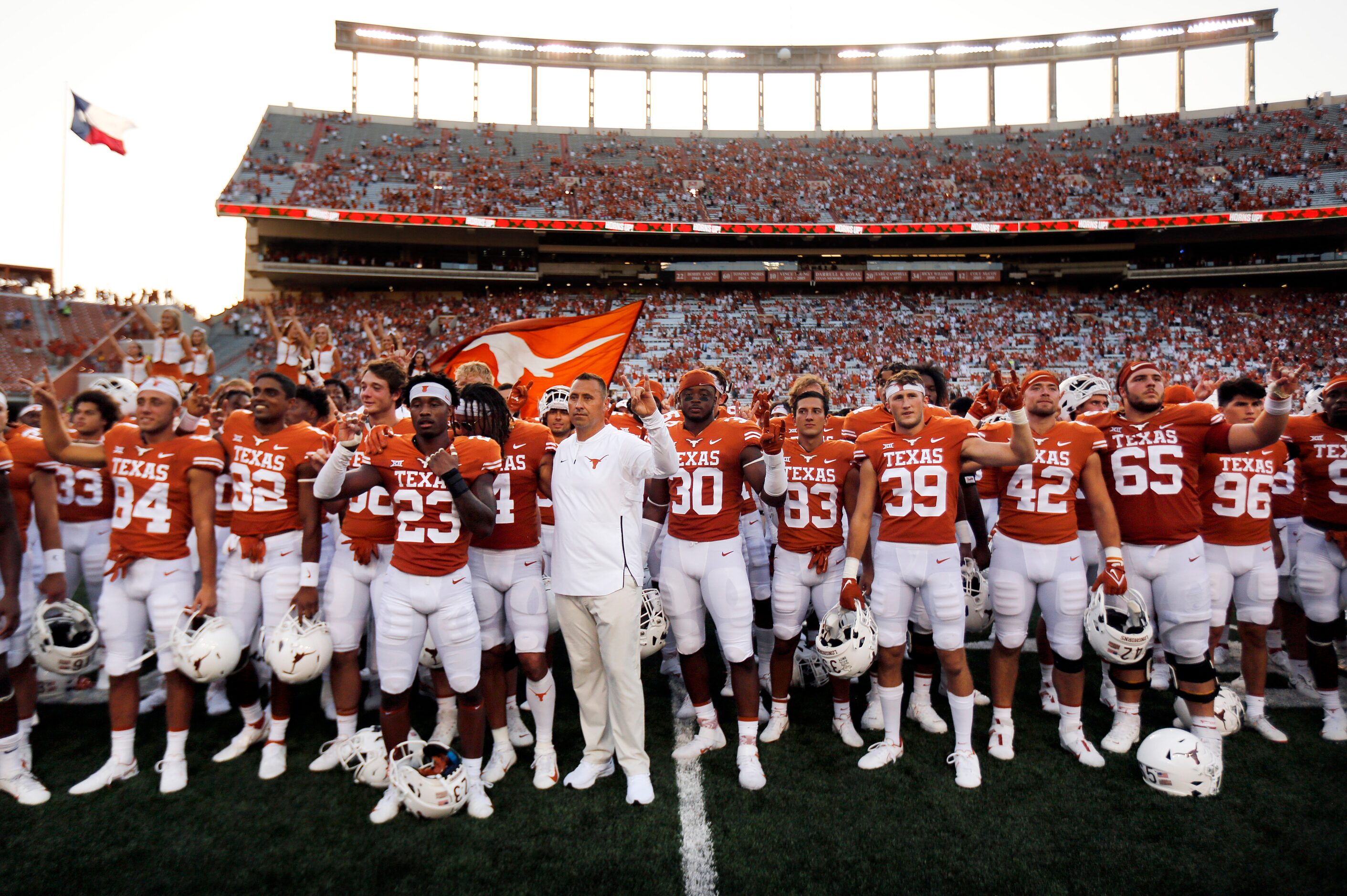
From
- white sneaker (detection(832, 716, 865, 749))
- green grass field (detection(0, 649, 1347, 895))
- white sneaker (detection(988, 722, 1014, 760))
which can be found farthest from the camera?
white sneaker (detection(832, 716, 865, 749))

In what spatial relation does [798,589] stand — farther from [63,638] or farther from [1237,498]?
[63,638]

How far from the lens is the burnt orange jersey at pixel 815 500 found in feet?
15.6

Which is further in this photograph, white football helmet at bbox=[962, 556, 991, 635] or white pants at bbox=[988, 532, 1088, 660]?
white football helmet at bbox=[962, 556, 991, 635]

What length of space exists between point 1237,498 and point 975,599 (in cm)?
Result: 186

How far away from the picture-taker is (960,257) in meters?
30.5

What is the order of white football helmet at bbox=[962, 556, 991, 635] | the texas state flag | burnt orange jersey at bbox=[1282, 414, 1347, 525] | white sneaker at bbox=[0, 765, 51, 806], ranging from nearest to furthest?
white sneaker at bbox=[0, 765, 51, 806]
burnt orange jersey at bbox=[1282, 414, 1347, 525]
white football helmet at bbox=[962, 556, 991, 635]
the texas state flag

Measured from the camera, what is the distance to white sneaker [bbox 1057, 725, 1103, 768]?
438cm

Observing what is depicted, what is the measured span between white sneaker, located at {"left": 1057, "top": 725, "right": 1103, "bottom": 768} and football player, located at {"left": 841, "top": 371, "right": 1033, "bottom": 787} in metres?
0.70

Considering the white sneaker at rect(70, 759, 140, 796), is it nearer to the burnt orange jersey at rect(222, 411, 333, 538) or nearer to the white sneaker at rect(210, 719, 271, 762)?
the white sneaker at rect(210, 719, 271, 762)

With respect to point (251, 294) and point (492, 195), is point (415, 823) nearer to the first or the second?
point (492, 195)

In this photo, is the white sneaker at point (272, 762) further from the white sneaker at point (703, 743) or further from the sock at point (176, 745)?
the white sneaker at point (703, 743)

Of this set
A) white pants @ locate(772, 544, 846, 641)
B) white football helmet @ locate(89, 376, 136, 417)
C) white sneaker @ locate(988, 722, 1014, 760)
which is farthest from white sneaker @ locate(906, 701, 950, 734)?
white football helmet @ locate(89, 376, 136, 417)

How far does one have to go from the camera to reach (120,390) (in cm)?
521

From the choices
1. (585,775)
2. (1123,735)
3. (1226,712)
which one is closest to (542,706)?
(585,775)
